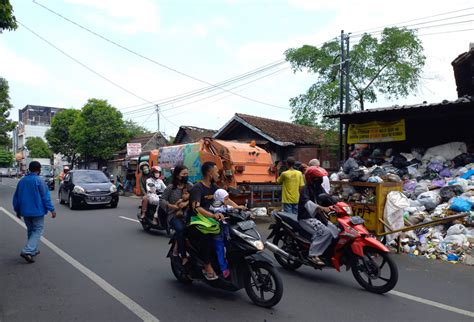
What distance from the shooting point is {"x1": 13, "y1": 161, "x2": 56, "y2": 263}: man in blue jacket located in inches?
239

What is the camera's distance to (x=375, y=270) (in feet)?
15.3

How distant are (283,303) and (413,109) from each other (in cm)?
832

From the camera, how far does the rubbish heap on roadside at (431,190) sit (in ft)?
23.2

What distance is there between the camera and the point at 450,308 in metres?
4.23

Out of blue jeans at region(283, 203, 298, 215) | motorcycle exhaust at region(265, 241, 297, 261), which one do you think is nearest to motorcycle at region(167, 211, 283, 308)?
motorcycle exhaust at region(265, 241, 297, 261)

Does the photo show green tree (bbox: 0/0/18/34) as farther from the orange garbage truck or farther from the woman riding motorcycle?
the orange garbage truck

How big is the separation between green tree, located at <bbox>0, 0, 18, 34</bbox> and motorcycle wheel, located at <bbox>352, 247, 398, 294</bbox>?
7.01 m

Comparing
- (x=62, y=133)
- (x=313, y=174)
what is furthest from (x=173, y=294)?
(x=62, y=133)

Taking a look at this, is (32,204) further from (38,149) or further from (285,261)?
(38,149)

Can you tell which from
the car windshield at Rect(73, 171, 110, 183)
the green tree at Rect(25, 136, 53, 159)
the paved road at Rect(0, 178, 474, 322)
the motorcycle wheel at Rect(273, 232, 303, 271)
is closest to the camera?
the paved road at Rect(0, 178, 474, 322)

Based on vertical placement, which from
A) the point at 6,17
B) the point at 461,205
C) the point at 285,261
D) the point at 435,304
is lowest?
the point at 435,304

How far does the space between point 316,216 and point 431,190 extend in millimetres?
5523

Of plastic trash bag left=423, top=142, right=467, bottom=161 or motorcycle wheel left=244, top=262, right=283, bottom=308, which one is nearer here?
motorcycle wheel left=244, top=262, right=283, bottom=308

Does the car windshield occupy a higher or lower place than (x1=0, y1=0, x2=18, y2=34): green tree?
lower
